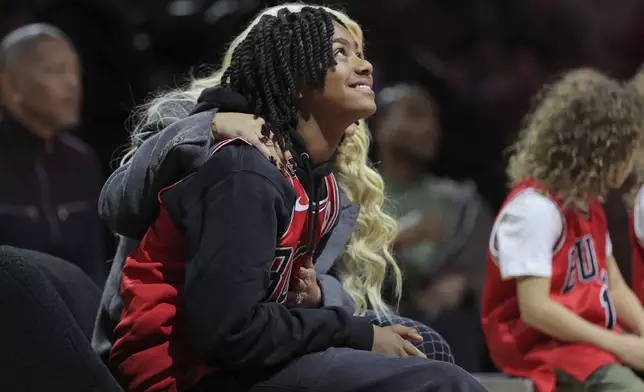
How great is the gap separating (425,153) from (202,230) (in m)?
2.09

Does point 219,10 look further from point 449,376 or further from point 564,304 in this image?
point 449,376

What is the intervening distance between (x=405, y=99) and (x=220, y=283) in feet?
7.23

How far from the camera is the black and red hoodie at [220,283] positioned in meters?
1.68

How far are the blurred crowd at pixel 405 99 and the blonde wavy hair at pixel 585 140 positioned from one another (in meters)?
0.84

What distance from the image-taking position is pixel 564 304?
7.89ft

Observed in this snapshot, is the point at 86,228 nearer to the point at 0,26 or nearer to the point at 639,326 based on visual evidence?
the point at 0,26

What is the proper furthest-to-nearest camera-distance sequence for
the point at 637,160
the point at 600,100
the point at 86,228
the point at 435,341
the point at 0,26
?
1. the point at 0,26
2. the point at 86,228
3. the point at 637,160
4. the point at 600,100
5. the point at 435,341

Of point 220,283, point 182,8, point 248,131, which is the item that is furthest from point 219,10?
point 220,283

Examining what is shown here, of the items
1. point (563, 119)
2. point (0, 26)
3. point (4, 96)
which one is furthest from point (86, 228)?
point (563, 119)

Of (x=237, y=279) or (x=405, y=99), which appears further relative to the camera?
(x=405, y=99)

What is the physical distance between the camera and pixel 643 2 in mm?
4625

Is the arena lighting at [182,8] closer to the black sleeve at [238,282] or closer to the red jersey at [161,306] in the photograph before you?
the red jersey at [161,306]

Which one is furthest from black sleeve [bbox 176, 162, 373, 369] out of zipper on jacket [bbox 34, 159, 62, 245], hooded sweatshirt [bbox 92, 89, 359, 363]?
zipper on jacket [bbox 34, 159, 62, 245]

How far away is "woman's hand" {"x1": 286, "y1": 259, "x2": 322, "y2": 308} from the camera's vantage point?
6.49ft
